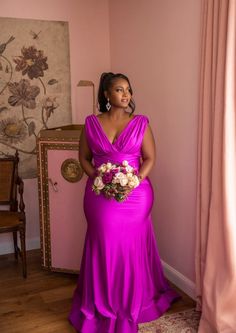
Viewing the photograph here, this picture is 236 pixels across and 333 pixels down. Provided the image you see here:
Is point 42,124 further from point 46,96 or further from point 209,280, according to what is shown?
point 209,280

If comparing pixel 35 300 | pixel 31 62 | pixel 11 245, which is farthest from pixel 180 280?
pixel 31 62

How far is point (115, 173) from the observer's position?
8.44ft

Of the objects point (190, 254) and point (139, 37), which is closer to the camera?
point (190, 254)

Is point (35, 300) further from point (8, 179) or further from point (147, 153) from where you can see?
point (147, 153)

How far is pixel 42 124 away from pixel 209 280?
A: 2.41 meters

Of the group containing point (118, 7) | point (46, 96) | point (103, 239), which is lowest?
point (103, 239)

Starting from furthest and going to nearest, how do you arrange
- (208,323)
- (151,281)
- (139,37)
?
(139,37), (151,281), (208,323)

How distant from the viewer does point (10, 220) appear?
12.1 feet

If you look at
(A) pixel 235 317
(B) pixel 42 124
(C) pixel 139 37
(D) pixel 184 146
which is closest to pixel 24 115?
(B) pixel 42 124

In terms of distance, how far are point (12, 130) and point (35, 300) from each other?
1733 mm

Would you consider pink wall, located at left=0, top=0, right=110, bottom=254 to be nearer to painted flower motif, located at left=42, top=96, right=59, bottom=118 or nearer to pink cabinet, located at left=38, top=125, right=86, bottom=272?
painted flower motif, located at left=42, top=96, right=59, bottom=118

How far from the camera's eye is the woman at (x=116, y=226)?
9.15 ft

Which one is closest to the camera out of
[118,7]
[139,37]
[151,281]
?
[151,281]

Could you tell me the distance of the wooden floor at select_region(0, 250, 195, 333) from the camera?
2.94 meters
